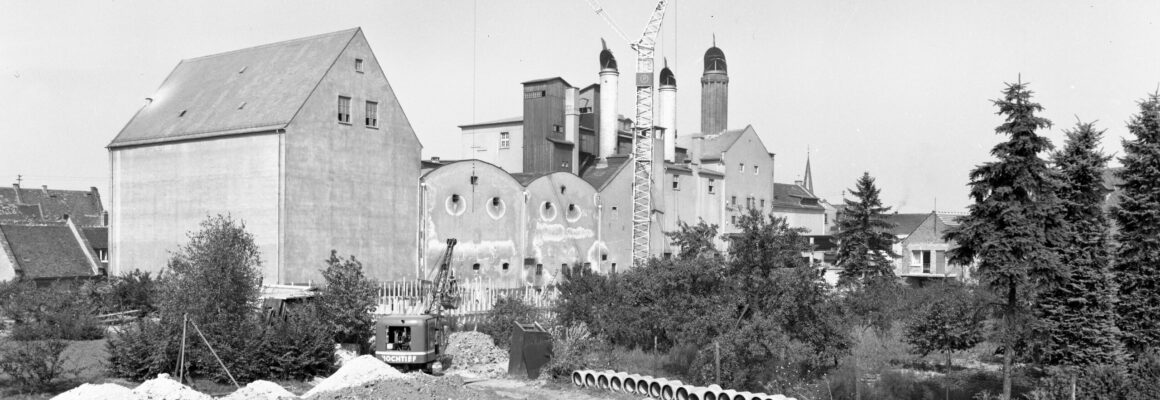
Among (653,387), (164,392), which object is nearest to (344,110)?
(164,392)

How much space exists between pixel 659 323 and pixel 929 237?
3562cm

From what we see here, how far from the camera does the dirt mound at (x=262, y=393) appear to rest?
23.5 metres

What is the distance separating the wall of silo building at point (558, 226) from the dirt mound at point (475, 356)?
14.3 meters

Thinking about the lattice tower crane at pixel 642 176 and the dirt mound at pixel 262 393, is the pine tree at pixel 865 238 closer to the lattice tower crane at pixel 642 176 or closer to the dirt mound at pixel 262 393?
the lattice tower crane at pixel 642 176

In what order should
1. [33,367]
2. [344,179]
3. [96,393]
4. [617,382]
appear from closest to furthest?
[96,393] < [33,367] < [617,382] < [344,179]

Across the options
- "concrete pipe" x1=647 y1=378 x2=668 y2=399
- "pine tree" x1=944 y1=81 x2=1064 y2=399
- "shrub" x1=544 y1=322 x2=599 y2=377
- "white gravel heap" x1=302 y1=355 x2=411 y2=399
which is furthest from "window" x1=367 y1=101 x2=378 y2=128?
"pine tree" x1=944 y1=81 x2=1064 y2=399

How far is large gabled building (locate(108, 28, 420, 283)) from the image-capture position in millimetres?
40469

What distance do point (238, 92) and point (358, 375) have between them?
78.6 ft

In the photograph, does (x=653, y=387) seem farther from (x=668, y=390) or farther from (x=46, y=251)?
(x=46, y=251)

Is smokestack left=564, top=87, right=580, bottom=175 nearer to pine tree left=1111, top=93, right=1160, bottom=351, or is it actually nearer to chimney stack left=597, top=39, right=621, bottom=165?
chimney stack left=597, top=39, right=621, bottom=165

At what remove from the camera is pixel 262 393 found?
2392cm

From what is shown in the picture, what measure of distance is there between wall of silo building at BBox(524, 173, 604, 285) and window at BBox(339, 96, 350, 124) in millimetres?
10853

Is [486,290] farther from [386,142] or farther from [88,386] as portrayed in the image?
[88,386]

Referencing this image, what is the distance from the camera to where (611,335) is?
33.7 meters
